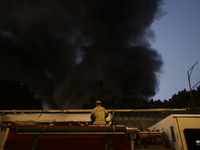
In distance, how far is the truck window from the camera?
3686 millimetres

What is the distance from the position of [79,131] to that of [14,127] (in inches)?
77.9

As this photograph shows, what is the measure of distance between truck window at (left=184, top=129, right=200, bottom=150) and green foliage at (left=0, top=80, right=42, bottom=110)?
28.9m

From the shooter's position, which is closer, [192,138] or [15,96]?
[192,138]

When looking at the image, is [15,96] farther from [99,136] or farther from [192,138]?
[192,138]

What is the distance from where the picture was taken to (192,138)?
3795 mm

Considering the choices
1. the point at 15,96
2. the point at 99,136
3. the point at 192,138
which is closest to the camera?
the point at 99,136

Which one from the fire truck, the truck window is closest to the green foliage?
the fire truck

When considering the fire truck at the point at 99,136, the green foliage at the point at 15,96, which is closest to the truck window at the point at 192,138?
the fire truck at the point at 99,136

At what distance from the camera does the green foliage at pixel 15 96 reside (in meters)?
24.7

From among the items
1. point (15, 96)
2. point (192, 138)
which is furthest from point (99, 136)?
point (15, 96)

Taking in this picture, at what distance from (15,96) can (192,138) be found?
31211 millimetres

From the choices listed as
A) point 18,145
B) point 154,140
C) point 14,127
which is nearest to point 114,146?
point 154,140

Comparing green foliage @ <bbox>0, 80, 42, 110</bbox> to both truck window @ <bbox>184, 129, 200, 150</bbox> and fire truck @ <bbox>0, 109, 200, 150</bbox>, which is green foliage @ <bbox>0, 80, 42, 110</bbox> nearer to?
fire truck @ <bbox>0, 109, 200, 150</bbox>

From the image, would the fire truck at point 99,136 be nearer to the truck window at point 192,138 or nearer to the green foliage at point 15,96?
the truck window at point 192,138
